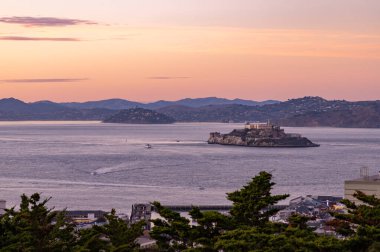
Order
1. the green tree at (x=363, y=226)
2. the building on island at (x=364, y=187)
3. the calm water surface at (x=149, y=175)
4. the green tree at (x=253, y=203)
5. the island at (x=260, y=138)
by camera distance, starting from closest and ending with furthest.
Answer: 1. the green tree at (x=363, y=226)
2. the green tree at (x=253, y=203)
3. the building on island at (x=364, y=187)
4. the calm water surface at (x=149, y=175)
5. the island at (x=260, y=138)

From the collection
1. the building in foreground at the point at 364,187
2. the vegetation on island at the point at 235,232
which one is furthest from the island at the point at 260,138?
the vegetation on island at the point at 235,232

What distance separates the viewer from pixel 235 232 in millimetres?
13203

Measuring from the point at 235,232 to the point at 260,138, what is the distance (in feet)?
510

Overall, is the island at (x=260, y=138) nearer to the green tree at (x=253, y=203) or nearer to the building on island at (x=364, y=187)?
the building on island at (x=364, y=187)

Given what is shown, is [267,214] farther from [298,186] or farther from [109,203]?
[298,186]

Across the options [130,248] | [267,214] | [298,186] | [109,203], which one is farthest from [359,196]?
[298,186]

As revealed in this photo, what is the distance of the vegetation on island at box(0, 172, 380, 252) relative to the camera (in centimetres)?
1295

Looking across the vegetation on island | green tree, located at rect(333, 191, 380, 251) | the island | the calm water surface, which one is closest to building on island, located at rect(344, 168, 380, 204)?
green tree, located at rect(333, 191, 380, 251)

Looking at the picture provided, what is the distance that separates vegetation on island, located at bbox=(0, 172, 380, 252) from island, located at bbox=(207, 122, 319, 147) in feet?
479

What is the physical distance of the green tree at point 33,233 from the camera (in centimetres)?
1388

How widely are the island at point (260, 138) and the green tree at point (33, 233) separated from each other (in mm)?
146173

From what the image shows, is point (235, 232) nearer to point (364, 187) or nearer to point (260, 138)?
point (364, 187)

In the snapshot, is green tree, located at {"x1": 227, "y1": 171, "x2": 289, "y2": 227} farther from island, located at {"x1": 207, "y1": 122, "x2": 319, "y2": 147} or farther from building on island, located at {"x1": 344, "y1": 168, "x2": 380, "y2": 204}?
island, located at {"x1": 207, "y1": 122, "x2": 319, "y2": 147}

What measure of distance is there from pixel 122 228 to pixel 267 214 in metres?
3.35
